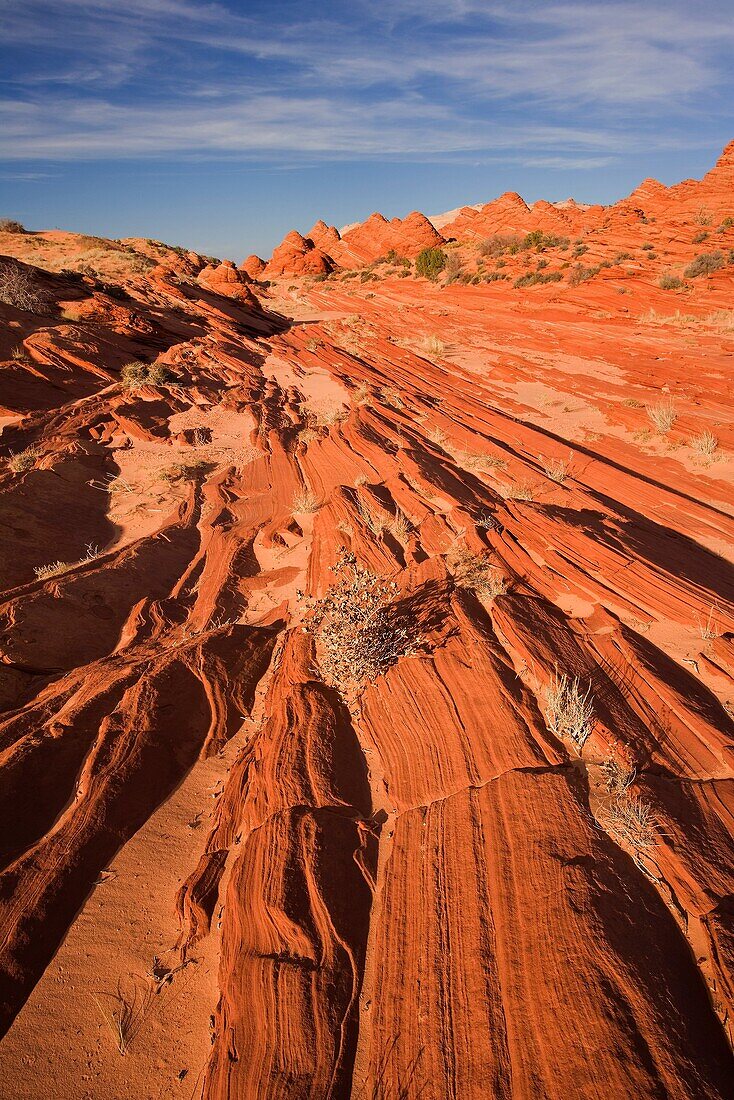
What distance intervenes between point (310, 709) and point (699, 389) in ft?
51.9

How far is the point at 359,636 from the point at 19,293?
2148cm

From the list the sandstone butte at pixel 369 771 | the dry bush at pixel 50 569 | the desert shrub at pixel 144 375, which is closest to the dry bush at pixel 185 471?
the sandstone butte at pixel 369 771

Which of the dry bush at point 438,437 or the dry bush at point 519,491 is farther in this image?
the dry bush at point 438,437

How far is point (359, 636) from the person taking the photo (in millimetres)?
4785

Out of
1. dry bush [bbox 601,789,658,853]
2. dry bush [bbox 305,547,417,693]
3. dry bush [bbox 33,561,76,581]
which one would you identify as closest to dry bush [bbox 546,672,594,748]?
dry bush [bbox 601,789,658,853]

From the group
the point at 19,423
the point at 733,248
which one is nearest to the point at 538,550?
the point at 19,423

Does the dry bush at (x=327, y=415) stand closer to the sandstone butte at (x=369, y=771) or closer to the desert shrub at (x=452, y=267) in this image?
the sandstone butte at (x=369, y=771)

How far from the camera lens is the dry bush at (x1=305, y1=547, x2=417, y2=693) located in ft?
15.5

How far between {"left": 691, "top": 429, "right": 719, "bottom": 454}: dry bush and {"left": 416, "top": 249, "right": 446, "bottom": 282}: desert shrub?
3427 centimetres

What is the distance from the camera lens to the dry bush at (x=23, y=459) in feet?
33.6

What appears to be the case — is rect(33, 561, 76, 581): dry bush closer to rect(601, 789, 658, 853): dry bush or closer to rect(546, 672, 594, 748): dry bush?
rect(546, 672, 594, 748): dry bush

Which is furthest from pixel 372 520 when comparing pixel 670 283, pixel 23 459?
pixel 670 283

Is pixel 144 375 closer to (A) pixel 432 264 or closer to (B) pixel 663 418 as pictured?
(B) pixel 663 418

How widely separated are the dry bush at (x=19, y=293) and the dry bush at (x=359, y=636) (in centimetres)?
2016
